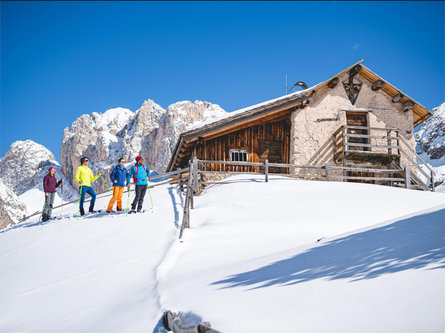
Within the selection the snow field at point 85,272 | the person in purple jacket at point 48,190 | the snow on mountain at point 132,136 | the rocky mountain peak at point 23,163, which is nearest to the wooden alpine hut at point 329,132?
the person in purple jacket at point 48,190

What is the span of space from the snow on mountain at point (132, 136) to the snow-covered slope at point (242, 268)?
81.4 m

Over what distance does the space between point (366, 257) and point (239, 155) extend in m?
11.4

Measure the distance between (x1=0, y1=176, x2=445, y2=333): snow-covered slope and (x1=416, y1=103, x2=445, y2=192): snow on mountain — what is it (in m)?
81.9

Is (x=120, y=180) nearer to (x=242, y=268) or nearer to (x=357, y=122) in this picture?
(x=242, y=268)

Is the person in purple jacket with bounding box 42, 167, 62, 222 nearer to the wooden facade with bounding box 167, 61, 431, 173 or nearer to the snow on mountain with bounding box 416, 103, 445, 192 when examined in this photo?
the wooden facade with bounding box 167, 61, 431, 173

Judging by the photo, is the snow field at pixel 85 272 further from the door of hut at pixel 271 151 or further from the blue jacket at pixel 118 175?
the door of hut at pixel 271 151

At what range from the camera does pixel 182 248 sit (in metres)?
6.96

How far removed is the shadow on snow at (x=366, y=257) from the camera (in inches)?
146

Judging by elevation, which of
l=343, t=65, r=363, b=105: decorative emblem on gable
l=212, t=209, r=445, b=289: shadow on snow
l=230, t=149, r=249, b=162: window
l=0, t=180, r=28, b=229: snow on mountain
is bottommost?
l=0, t=180, r=28, b=229: snow on mountain

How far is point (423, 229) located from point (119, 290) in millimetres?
4533

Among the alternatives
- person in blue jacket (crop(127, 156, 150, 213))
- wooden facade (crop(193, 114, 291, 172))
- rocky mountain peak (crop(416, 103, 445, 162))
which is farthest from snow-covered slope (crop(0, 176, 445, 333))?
rocky mountain peak (crop(416, 103, 445, 162))

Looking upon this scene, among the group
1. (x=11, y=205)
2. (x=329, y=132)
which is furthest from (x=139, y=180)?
(x=11, y=205)

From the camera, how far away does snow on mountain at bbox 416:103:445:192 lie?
86.2 metres

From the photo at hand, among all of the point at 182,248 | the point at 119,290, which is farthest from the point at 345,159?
the point at 119,290
